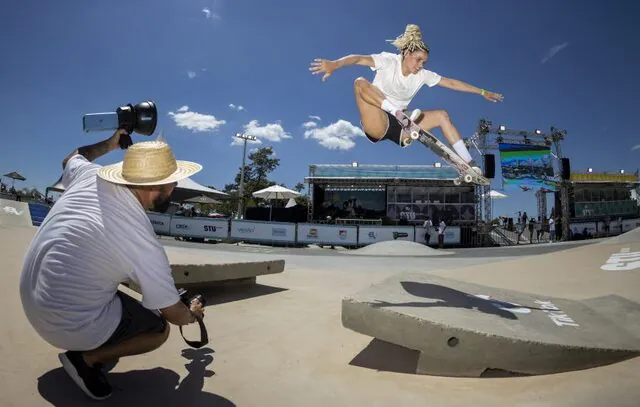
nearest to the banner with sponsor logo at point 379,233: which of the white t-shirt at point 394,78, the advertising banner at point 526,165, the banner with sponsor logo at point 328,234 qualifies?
the banner with sponsor logo at point 328,234

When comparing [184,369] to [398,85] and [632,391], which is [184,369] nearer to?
[632,391]

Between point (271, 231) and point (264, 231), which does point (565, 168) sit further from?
point (264, 231)

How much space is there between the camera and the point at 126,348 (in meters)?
1.89

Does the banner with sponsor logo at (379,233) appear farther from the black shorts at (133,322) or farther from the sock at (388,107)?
the black shorts at (133,322)

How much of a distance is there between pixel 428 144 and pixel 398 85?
30.6 inches

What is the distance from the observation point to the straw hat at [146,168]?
1689 millimetres

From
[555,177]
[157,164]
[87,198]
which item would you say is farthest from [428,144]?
[555,177]

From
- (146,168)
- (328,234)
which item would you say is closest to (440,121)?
(146,168)

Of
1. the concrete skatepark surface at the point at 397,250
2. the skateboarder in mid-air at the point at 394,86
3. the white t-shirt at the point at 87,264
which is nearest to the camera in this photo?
the white t-shirt at the point at 87,264

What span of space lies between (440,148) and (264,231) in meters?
14.5

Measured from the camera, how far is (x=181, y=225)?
18312 millimetres

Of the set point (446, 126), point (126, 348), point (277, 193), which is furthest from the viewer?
point (277, 193)

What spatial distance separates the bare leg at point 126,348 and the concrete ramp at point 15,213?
1606 cm

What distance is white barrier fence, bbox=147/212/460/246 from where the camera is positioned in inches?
701
